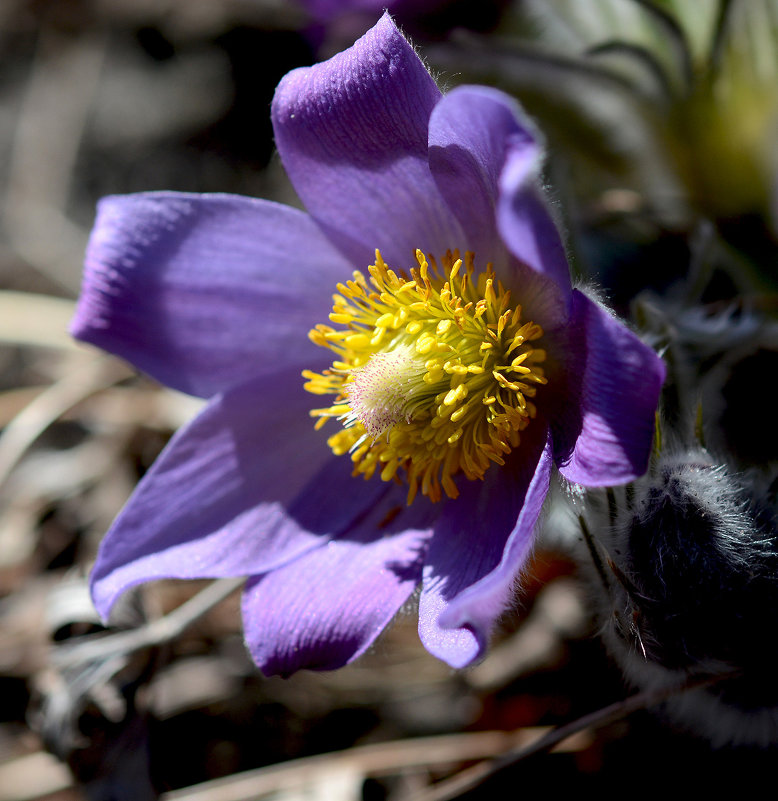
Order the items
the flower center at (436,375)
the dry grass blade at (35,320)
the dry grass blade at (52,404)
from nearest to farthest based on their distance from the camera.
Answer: the flower center at (436,375), the dry grass blade at (52,404), the dry grass blade at (35,320)

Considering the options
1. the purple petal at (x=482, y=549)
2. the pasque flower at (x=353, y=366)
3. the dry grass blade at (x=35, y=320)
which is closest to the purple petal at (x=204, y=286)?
the pasque flower at (x=353, y=366)

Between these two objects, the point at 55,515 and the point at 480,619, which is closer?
the point at 480,619

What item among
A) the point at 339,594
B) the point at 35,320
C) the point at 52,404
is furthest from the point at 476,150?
the point at 35,320

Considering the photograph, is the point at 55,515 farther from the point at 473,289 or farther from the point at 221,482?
the point at 473,289

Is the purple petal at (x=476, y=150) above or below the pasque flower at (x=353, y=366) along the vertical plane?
above

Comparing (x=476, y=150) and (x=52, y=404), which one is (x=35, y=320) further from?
(x=476, y=150)

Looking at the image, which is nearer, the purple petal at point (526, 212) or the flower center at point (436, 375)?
the purple petal at point (526, 212)

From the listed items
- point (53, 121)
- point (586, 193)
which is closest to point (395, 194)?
point (586, 193)

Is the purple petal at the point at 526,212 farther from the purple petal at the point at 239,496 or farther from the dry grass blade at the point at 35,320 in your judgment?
the dry grass blade at the point at 35,320
